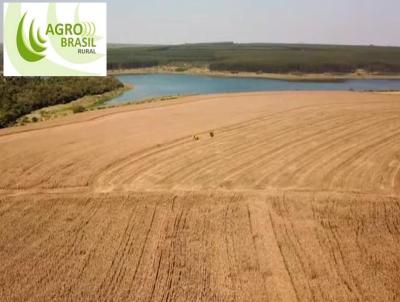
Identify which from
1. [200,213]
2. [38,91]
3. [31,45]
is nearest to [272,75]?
[38,91]

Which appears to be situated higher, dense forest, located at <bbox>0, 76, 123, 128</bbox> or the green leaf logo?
the green leaf logo

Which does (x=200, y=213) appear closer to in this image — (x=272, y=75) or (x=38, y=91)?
(x=38, y=91)

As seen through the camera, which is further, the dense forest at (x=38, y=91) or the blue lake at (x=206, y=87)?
the blue lake at (x=206, y=87)

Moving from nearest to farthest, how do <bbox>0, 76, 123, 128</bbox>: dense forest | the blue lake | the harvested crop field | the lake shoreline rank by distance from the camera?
the harvested crop field
<bbox>0, 76, 123, 128</bbox>: dense forest
the blue lake
the lake shoreline

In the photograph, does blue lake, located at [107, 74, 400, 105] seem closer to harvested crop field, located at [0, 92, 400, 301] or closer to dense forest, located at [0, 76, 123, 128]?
dense forest, located at [0, 76, 123, 128]

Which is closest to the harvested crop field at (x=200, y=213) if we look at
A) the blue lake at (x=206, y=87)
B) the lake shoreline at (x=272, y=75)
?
the blue lake at (x=206, y=87)

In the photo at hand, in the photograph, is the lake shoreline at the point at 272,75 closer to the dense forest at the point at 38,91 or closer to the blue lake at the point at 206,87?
the blue lake at the point at 206,87

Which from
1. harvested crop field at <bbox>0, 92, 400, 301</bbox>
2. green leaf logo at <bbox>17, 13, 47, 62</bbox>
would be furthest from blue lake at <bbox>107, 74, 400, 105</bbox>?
harvested crop field at <bbox>0, 92, 400, 301</bbox>
